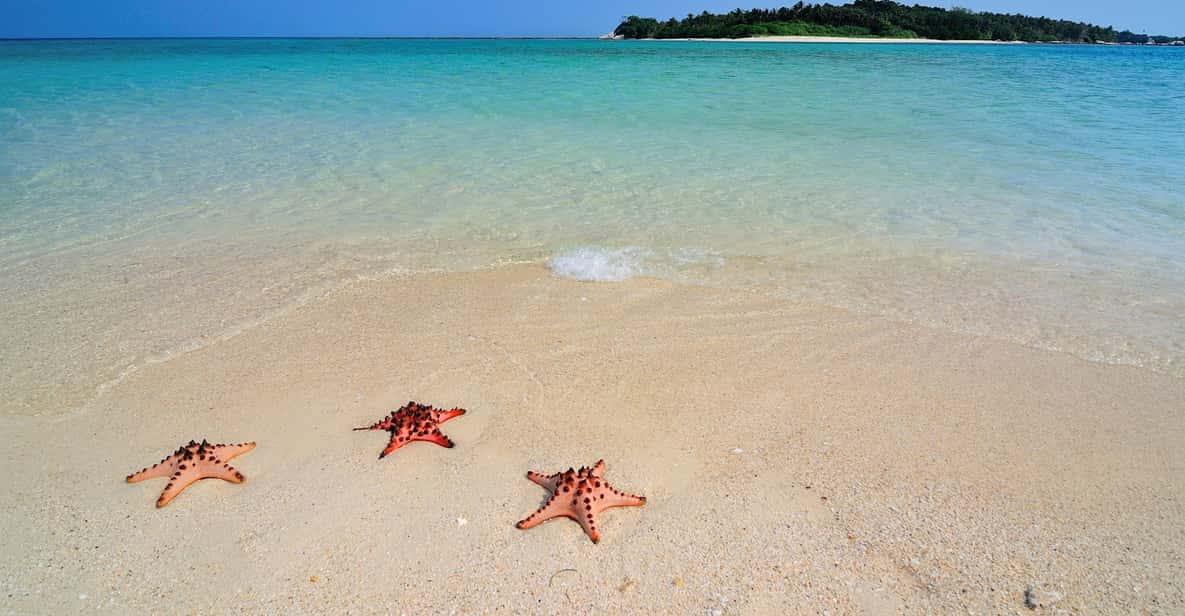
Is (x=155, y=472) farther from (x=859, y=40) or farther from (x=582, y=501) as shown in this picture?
(x=859, y=40)

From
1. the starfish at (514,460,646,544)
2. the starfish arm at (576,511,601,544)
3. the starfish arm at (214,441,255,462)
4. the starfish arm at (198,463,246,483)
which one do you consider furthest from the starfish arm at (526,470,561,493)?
the starfish arm at (214,441,255,462)

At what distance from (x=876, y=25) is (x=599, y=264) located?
10854 centimetres

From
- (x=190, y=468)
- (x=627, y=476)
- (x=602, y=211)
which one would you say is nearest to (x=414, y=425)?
(x=190, y=468)

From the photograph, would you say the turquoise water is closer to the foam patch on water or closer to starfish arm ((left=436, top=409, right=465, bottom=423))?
the foam patch on water

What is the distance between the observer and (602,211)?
26.0ft

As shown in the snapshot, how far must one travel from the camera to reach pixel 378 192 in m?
8.75

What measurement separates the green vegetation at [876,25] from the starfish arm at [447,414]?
10523 centimetres

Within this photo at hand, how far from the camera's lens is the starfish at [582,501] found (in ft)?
9.93

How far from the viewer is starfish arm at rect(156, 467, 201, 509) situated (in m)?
3.21

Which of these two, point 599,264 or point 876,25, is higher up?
point 876,25

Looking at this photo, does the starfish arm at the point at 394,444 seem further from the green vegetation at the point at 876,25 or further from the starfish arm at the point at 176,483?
the green vegetation at the point at 876,25

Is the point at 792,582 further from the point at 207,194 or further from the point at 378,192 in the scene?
the point at 207,194

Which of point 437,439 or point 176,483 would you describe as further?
point 437,439

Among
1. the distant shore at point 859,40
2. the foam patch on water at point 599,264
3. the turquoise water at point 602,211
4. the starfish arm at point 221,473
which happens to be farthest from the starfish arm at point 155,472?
the distant shore at point 859,40
